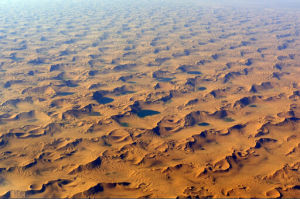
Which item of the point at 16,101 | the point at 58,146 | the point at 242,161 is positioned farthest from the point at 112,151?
the point at 16,101

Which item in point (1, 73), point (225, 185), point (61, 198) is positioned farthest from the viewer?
point (1, 73)

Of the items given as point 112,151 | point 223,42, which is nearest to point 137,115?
point 112,151

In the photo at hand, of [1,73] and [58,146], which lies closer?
[58,146]

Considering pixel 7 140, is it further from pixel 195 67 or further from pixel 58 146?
pixel 195 67

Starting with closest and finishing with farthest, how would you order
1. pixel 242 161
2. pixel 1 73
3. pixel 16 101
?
pixel 242 161, pixel 16 101, pixel 1 73

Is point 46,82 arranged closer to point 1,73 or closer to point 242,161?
point 1,73

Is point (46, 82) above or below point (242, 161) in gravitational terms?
above
